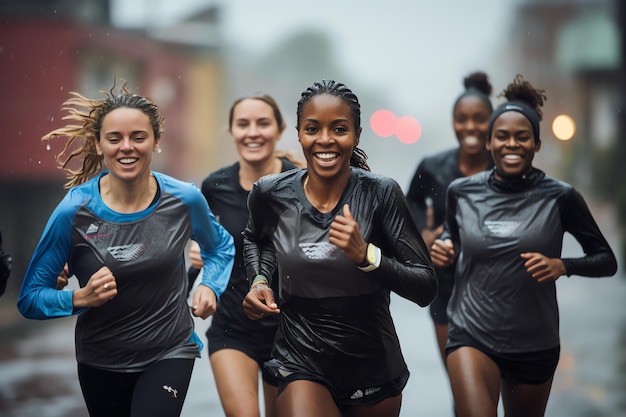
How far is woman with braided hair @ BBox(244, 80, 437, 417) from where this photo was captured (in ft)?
13.0

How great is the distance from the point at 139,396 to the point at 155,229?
0.69m

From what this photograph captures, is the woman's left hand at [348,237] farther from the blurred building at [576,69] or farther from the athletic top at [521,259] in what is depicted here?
the blurred building at [576,69]

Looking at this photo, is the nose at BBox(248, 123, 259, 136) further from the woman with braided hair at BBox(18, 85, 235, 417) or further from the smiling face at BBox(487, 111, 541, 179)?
the smiling face at BBox(487, 111, 541, 179)

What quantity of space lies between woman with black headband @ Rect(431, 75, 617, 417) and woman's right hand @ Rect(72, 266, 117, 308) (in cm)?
175

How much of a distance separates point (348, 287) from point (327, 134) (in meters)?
0.59

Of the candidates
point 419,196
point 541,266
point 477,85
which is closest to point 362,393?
point 541,266

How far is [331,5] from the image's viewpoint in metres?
86.1

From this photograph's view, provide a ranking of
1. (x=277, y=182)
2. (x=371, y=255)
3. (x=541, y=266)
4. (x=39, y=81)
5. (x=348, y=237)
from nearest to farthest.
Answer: (x=348, y=237)
(x=371, y=255)
(x=277, y=182)
(x=541, y=266)
(x=39, y=81)

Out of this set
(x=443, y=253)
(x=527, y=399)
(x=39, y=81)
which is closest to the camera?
(x=527, y=399)

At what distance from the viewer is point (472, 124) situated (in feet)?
20.1

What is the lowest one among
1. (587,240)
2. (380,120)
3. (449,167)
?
(380,120)

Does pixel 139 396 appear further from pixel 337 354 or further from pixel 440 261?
pixel 440 261

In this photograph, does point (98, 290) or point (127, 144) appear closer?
point (98, 290)

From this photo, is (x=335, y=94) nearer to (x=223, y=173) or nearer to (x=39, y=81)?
(x=223, y=173)
